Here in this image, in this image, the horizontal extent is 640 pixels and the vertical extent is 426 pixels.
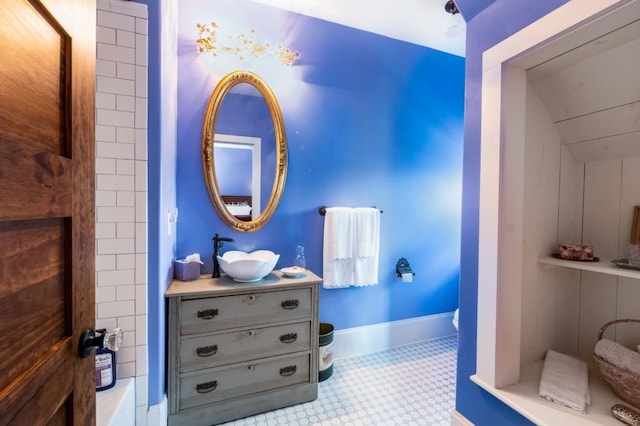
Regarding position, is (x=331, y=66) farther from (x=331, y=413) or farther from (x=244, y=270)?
(x=331, y=413)

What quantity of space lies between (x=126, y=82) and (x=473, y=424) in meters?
2.26

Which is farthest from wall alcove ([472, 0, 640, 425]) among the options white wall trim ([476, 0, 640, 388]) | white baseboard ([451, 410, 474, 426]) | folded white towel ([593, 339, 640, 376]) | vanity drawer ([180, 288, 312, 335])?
vanity drawer ([180, 288, 312, 335])

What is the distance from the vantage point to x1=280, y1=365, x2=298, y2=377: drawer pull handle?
1.85 metres

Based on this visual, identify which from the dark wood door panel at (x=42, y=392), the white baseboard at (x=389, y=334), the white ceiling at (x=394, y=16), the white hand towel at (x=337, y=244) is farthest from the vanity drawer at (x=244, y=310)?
the white ceiling at (x=394, y=16)

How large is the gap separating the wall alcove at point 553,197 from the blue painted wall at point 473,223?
68 millimetres

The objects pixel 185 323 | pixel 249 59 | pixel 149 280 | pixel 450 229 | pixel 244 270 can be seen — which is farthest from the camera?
pixel 450 229

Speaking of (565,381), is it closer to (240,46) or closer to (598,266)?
(598,266)

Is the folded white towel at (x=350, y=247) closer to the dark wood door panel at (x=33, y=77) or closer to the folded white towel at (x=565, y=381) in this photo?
the folded white towel at (x=565, y=381)

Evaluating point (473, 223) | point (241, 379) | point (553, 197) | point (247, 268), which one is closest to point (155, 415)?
point (241, 379)

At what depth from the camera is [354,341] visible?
251 cm

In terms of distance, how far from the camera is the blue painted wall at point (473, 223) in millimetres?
1163

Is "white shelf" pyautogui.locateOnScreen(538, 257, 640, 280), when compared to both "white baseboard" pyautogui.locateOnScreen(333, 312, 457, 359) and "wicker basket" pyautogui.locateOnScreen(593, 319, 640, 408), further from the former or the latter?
"white baseboard" pyautogui.locateOnScreen(333, 312, 457, 359)

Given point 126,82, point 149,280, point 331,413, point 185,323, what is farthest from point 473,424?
point 126,82

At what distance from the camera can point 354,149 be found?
2500mm
